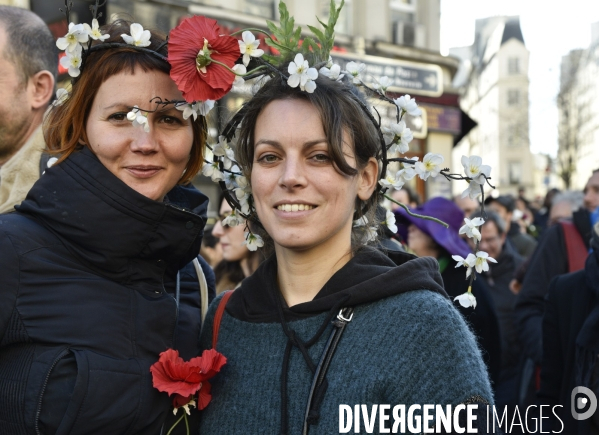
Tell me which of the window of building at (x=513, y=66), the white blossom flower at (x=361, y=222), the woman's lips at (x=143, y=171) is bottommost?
the white blossom flower at (x=361, y=222)

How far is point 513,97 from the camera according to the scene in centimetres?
6300

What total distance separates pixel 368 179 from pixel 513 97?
63.8 metres

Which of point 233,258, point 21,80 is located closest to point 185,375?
point 21,80

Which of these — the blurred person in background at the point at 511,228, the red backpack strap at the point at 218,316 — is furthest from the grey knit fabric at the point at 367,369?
the blurred person in background at the point at 511,228

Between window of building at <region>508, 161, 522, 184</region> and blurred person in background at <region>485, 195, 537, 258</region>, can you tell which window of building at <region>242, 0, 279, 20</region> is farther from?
window of building at <region>508, 161, 522, 184</region>

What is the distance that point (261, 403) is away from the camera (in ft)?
7.47

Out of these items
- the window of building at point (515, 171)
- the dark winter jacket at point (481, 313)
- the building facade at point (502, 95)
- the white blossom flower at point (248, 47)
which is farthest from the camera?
the window of building at point (515, 171)

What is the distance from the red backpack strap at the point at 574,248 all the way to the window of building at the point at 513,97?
59639 mm

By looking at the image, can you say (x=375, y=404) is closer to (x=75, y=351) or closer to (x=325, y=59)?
(x=75, y=351)

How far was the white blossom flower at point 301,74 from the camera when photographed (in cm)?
232

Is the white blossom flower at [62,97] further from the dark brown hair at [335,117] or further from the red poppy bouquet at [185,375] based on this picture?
the red poppy bouquet at [185,375]

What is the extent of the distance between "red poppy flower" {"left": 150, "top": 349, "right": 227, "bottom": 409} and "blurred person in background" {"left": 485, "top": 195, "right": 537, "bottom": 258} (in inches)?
275

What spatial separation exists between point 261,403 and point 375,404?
14.7 inches

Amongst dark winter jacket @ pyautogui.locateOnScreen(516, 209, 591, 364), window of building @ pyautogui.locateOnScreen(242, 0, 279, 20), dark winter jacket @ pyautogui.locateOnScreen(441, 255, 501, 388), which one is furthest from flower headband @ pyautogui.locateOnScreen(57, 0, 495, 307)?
window of building @ pyautogui.locateOnScreen(242, 0, 279, 20)
